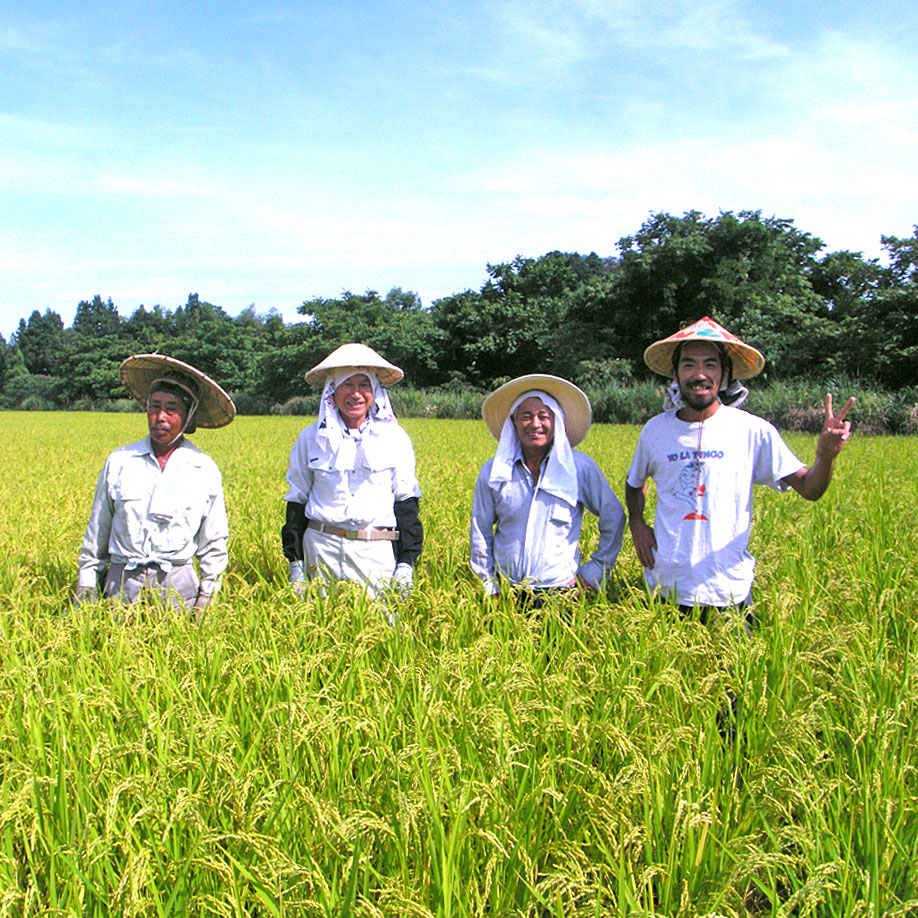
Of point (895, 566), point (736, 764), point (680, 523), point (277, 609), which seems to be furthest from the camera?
point (895, 566)

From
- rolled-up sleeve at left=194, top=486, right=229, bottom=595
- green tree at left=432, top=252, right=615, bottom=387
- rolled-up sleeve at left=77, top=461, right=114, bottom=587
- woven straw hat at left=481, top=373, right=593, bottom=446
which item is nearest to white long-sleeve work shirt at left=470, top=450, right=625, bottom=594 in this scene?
woven straw hat at left=481, top=373, right=593, bottom=446

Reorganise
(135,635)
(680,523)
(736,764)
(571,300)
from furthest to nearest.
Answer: (571,300) → (680,523) → (135,635) → (736,764)

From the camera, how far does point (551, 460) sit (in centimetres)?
354

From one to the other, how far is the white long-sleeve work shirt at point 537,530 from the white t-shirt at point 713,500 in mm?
423

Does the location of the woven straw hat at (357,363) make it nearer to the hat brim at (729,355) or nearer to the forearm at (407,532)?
the forearm at (407,532)

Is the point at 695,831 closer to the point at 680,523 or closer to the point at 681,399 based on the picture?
the point at 680,523

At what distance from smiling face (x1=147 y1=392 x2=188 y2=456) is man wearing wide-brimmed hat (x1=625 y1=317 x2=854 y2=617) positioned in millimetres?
2055

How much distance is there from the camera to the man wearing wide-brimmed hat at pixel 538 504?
3535mm

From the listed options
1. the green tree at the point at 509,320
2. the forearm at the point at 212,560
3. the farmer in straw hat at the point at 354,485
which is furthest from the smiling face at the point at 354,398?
the green tree at the point at 509,320

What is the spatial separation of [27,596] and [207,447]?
1355cm

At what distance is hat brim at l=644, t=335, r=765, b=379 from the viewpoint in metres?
3.16

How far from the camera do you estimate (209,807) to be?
190cm

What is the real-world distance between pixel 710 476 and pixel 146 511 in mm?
2326

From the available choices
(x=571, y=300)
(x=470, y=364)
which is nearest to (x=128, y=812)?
(x=571, y=300)
